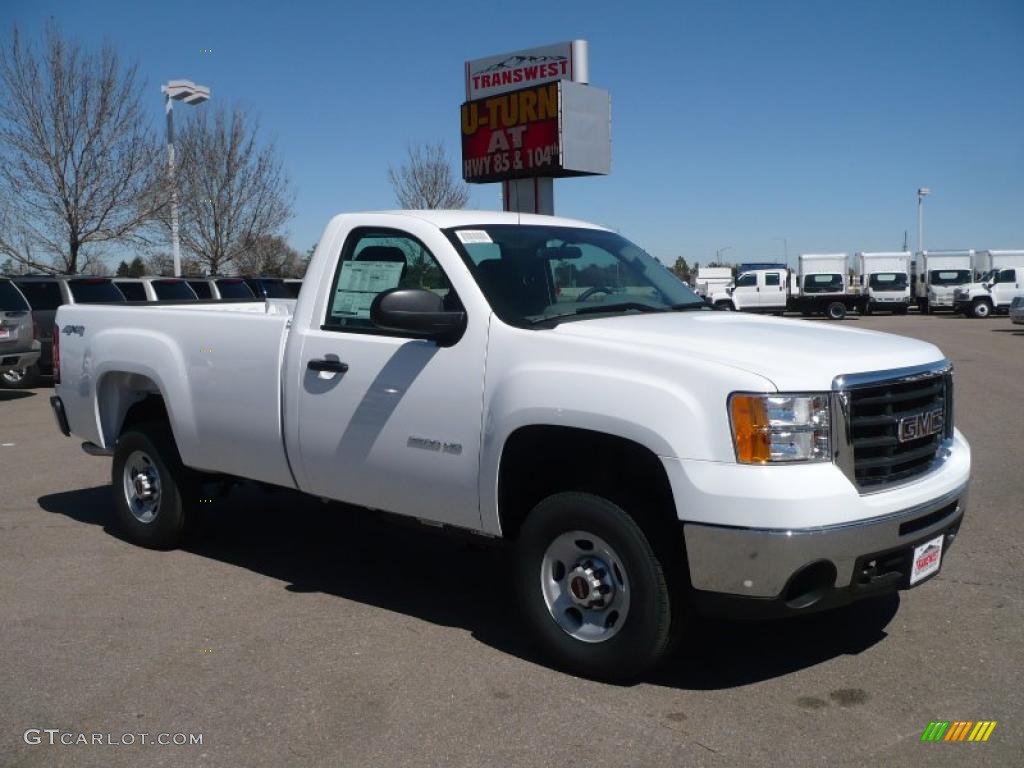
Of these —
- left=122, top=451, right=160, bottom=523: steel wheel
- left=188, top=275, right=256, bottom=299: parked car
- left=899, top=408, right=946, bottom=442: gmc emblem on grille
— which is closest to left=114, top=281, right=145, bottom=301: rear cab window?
left=188, top=275, right=256, bottom=299: parked car

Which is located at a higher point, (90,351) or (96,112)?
(96,112)

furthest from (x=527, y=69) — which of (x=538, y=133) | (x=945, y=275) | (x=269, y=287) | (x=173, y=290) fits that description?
(x=945, y=275)

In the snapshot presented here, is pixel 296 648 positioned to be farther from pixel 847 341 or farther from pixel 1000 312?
pixel 1000 312

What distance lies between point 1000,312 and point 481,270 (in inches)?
1659

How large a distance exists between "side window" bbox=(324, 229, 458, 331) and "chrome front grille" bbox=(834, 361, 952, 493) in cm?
218

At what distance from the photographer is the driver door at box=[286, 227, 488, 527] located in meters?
4.67

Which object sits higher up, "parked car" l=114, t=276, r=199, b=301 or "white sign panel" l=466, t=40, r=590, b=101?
"white sign panel" l=466, t=40, r=590, b=101

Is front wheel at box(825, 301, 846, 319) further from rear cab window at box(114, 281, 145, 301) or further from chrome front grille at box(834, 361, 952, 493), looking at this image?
chrome front grille at box(834, 361, 952, 493)

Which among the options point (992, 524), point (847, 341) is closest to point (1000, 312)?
point (992, 524)

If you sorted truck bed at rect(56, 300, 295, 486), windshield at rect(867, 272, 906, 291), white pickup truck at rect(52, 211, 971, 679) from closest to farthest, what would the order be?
white pickup truck at rect(52, 211, 971, 679)
truck bed at rect(56, 300, 295, 486)
windshield at rect(867, 272, 906, 291)

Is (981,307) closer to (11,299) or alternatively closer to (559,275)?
(11,299)

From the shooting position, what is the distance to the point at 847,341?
4.49 metres

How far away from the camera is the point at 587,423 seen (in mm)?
4156

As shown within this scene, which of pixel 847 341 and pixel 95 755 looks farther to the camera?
pixel 847 341
